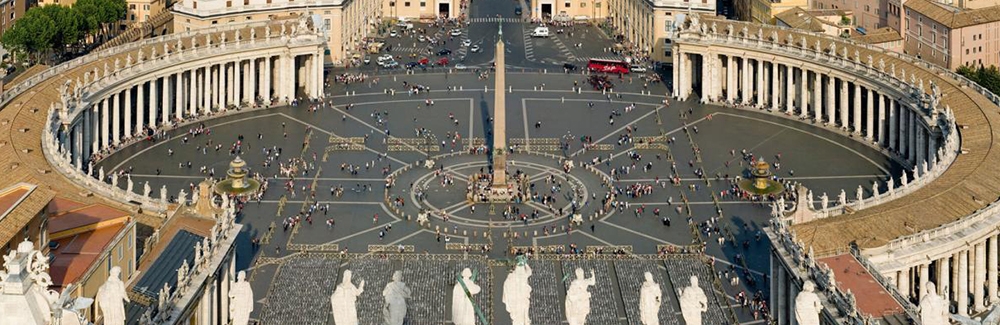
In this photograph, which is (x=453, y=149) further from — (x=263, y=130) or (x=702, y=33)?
(x=702, y=33)

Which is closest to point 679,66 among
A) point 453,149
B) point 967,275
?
point 453,149

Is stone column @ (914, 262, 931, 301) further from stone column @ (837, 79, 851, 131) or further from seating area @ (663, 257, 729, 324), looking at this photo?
stone column @ (837, 79, 851, 131)

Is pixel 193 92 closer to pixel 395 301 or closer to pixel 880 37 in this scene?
pixel 880 37

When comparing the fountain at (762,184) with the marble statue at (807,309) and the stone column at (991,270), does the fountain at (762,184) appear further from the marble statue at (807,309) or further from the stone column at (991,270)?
the marble statue at (807,309)

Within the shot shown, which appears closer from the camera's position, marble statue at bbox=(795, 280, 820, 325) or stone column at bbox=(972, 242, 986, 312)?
marble statue at bbox=(795, 280, 820, 325)

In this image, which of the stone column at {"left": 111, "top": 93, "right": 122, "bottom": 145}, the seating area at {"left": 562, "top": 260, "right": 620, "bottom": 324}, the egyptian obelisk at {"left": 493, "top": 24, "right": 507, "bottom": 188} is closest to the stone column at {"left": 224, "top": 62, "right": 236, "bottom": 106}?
the stone column at {"left": 111, "top": 93, "right": 122, "bottom": 145}

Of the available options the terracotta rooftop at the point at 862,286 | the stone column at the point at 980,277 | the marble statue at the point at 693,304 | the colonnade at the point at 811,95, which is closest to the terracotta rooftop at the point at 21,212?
the marble statue at the point at 693,304
